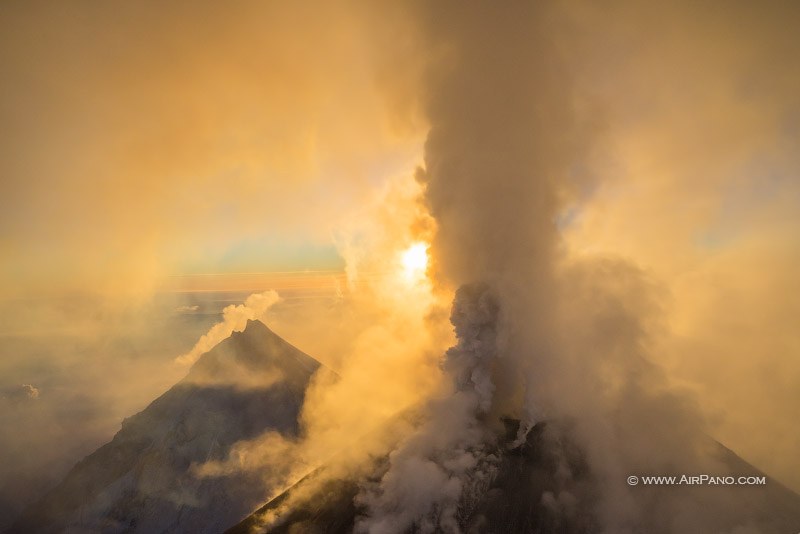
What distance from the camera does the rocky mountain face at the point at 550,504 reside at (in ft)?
163

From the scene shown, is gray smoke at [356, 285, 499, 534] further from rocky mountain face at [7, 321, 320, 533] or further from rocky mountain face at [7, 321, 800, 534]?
rocky mountain face at [7, 321, 320, 533]

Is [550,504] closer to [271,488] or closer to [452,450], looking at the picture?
[452,450]

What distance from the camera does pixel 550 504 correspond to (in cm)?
5256

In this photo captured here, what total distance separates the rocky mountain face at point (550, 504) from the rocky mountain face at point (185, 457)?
3209 centimetres

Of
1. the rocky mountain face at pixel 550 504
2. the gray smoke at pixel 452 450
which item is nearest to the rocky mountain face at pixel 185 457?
the rocky mountain face at pixel 550 504

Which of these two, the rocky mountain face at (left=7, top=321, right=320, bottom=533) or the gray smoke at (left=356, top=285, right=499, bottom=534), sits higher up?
the gray smoke at (left=356, top=285, right=499, bottom=534)

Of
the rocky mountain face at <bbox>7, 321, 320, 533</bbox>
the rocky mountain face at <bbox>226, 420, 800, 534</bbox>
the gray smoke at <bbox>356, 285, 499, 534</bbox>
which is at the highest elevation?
the gray smoke at <bbox>356, 285, 499, 534</bbox>

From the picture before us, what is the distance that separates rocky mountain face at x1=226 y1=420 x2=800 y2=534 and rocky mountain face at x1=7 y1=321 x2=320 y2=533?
105ft

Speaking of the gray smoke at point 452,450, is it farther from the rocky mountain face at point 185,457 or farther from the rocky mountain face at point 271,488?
the rocky mountain face at point 185,457

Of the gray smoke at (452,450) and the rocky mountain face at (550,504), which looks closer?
the rocky mountain face at (550,504)

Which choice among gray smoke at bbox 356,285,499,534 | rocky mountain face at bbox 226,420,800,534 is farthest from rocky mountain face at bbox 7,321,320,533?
gray smoke at bbox 356,285,499,534

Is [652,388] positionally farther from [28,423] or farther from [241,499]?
[28,423]

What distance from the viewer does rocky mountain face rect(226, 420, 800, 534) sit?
49781 mm

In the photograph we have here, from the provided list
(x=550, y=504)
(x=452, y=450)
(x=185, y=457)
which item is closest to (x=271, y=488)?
(x=185, y=457)
